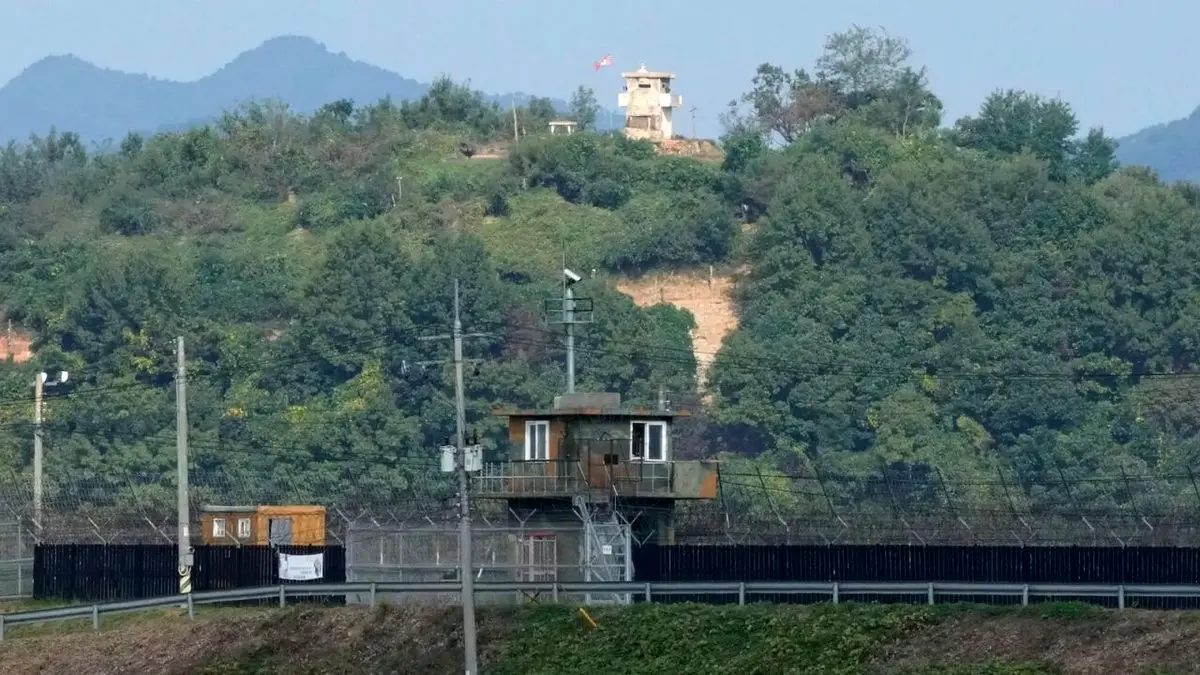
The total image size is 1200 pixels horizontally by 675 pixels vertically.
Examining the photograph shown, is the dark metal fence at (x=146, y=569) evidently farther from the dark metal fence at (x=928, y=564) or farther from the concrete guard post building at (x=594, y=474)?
the dark metal fence at (x=928, y=564)

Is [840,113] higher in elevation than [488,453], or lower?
higher

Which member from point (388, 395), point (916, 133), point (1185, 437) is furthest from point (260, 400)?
point (916, 133)

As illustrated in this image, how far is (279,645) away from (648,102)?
120353 mm

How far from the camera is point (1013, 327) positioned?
135750 mm

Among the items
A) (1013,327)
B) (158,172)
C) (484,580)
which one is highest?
(158,172)

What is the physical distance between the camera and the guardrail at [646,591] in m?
52.3

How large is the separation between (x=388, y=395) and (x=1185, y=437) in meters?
34.0

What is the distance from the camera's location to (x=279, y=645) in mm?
57312

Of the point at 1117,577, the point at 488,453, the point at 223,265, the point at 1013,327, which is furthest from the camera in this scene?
the point at 223,265

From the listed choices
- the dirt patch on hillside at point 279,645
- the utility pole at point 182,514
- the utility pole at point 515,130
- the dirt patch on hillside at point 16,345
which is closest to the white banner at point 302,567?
the utility pole at point 182,514

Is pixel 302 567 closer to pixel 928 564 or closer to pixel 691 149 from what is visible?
pixel 928 564

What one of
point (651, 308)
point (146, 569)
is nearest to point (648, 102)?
point (651, 308)

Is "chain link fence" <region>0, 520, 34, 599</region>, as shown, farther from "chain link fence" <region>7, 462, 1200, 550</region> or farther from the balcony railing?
the balcony railing

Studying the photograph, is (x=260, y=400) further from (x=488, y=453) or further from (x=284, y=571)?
→ (x=284, y=571)
